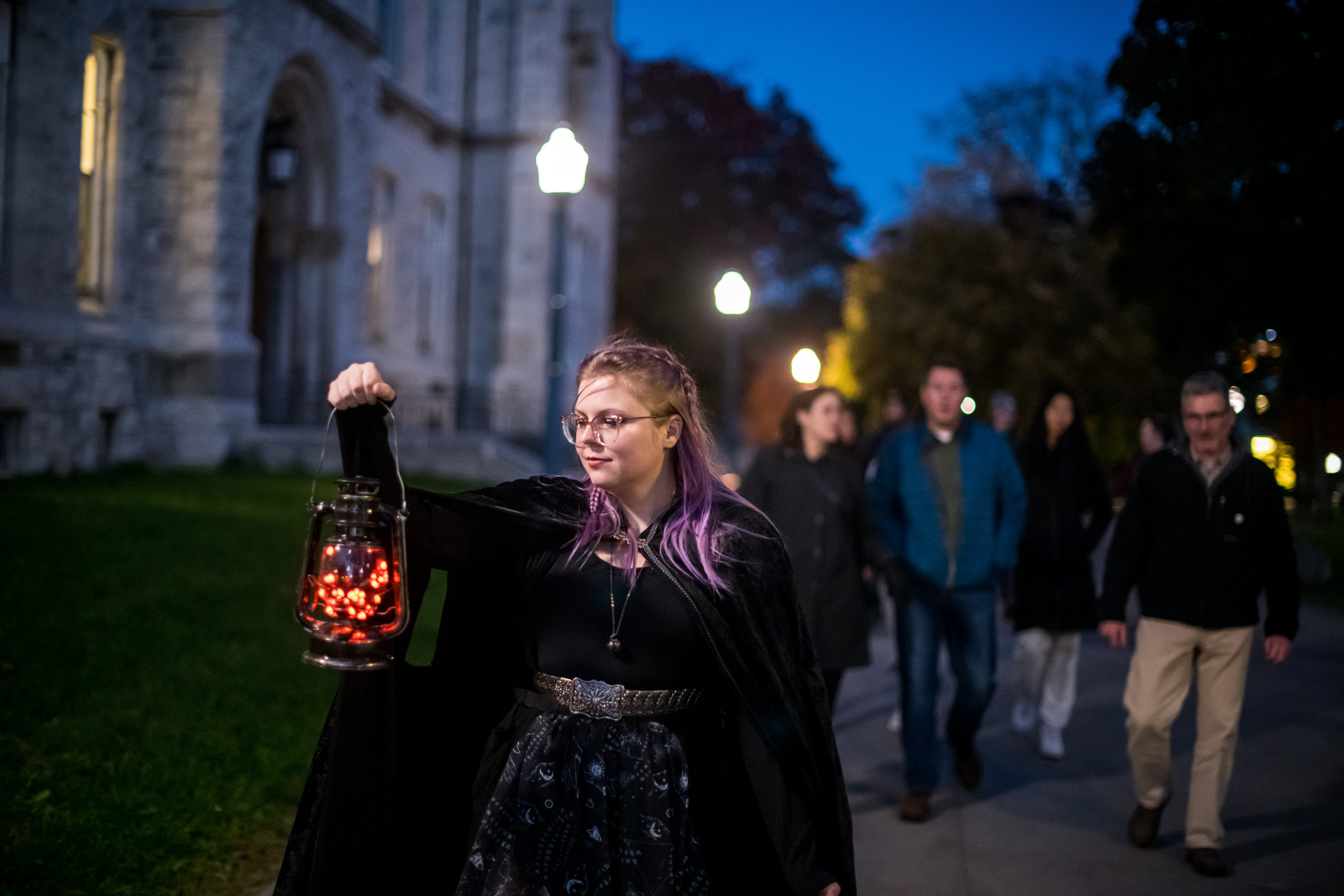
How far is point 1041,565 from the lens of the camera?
7711mm

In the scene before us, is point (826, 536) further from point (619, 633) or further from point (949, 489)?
point (619, 633)

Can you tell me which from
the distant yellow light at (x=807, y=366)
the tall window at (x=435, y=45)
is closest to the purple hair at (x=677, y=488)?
the distant yellow light at (x=807, y=366)

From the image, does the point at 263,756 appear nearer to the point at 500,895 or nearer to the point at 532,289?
the point at 500,895

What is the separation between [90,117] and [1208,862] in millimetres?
14660

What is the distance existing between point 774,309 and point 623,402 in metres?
57.7

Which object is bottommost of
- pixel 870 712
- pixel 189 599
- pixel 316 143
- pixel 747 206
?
pixel 870 712

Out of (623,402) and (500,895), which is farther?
(623,402)

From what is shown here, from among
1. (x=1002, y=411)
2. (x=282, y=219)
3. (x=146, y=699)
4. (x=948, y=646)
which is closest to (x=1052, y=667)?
(x=948, y=646)

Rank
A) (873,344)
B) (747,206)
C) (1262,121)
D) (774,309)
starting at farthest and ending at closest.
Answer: (774,309) → (747,206) → (873,344) → (1262,121)

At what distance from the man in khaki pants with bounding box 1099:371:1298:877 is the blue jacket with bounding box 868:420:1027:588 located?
2.47 ft

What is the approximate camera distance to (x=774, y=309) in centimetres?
6019

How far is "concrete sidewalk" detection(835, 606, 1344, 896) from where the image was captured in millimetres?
5242

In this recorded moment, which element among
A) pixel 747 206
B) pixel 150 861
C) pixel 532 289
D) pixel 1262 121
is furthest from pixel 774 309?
pixel 150 861

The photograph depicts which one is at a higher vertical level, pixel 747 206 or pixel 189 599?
pixel 747 206
